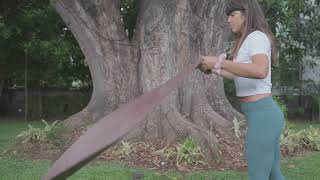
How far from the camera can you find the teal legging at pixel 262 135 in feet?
11.9

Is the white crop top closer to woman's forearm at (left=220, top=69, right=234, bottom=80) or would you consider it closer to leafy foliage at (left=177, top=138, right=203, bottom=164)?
woman's forearm at (left=220, top=69, right=234, bottom=80)

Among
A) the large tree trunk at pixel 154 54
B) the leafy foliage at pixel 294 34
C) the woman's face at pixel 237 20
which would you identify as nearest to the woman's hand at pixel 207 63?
the woman's face at pixel 237 20

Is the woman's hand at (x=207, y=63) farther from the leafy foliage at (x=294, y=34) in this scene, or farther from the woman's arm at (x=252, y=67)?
the leafy foliage at (x=294, y=34)

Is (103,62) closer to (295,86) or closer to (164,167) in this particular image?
(164,167)

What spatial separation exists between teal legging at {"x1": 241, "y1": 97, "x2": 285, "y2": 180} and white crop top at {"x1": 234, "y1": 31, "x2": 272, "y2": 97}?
0.25 feet

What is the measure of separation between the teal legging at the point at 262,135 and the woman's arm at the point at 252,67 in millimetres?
256

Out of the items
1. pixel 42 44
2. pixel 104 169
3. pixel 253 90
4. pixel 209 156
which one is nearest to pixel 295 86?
pixel 42 44

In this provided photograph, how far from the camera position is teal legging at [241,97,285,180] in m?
3.62

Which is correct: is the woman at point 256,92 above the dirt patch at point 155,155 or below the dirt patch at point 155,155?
above

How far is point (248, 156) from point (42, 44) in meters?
14.1

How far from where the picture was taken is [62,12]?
32.3ft

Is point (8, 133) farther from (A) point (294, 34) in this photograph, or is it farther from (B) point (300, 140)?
(A) point (294, 34)

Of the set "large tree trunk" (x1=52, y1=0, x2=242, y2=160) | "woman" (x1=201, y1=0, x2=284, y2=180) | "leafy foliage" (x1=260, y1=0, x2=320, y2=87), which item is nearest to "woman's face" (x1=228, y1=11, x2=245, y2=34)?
"woman" (x1=201, y1=0, x2=284, y2=180)

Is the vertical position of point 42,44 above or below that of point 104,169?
above
